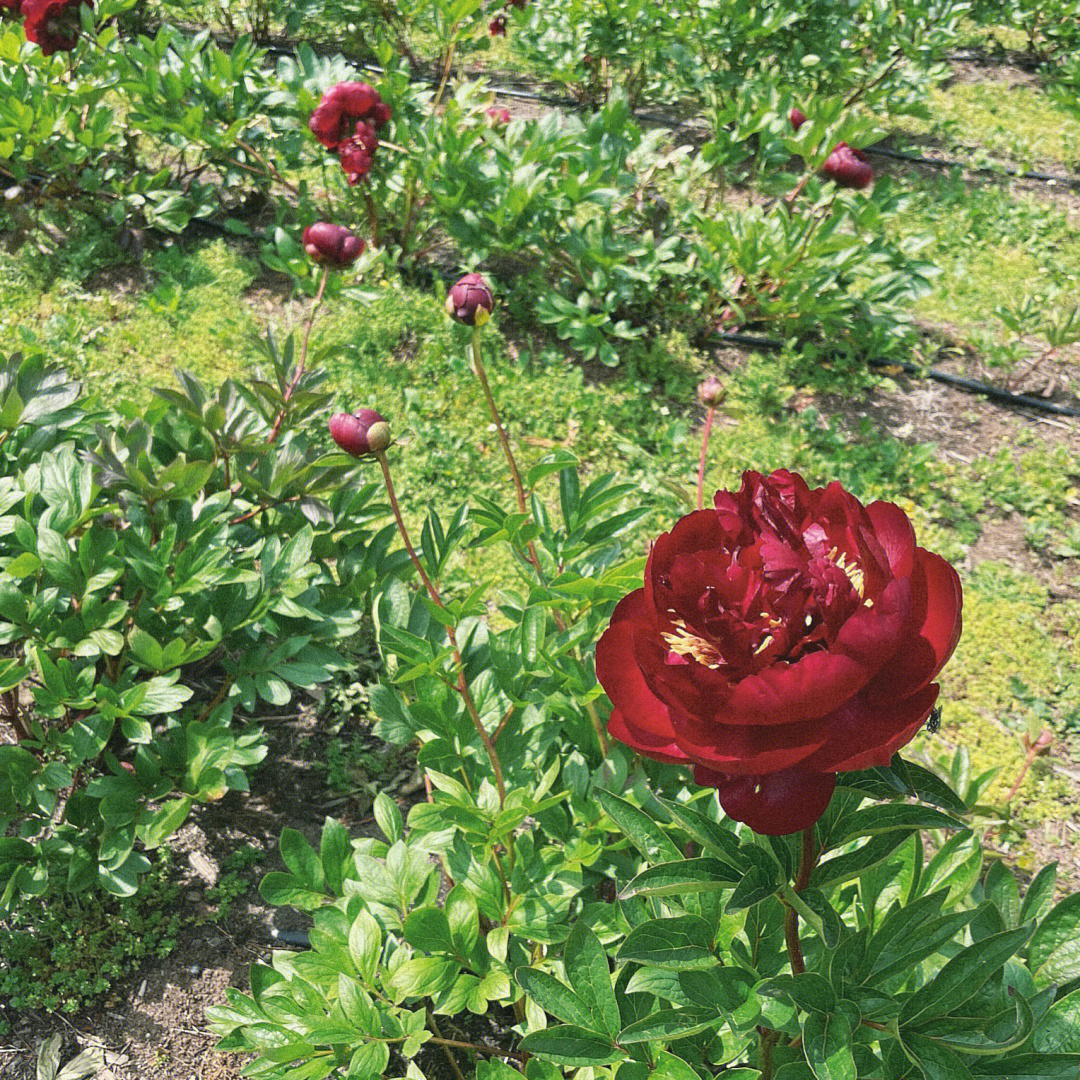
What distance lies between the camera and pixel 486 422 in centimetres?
305

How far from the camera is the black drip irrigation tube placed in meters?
3.37

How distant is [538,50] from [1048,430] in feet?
9.57

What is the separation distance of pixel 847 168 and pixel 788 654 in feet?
8.91

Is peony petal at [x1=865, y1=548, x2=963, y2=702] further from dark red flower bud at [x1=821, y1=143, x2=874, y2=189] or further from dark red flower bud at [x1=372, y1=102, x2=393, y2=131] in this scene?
dark red flower bud at [x1=372, y1=102, x2=393, y2=131]

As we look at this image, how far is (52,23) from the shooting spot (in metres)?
3.21

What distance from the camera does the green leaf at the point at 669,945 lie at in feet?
3.08

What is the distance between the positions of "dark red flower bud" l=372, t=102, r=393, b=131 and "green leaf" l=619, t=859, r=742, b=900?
2.86 m

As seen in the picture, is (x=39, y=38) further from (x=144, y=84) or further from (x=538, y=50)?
(x=538, y=50)

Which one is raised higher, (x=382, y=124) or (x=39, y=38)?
(x=39, y=38)

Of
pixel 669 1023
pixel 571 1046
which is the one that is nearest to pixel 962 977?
pixel 669 1023

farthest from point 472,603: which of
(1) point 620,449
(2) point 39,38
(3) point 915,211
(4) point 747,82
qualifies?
(3) point 915,211

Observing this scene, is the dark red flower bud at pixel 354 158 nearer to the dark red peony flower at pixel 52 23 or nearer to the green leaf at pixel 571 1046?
the dark red peony flower at pixel 52 23

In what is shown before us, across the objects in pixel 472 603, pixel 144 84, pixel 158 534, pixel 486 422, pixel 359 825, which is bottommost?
pixel 359 825

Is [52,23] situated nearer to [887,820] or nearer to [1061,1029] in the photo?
[887,820]
